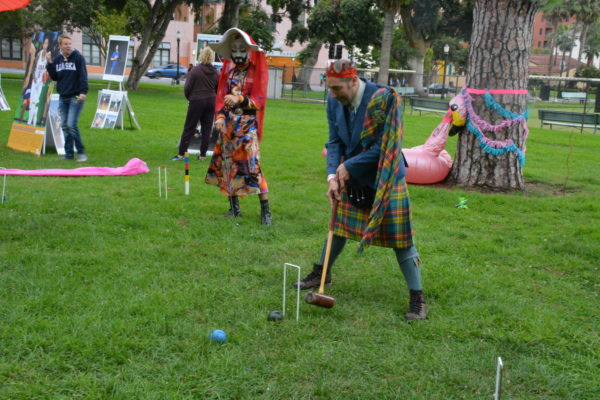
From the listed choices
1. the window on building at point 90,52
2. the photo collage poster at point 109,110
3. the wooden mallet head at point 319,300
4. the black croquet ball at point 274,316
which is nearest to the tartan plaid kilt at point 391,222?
the wooden mallet head at point 319,300

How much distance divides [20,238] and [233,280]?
231 centimetres

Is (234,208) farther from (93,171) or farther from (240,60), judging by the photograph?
(93,171)

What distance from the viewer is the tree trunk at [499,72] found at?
898 cm

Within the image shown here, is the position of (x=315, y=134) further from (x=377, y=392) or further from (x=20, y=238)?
(x=377, y=392)

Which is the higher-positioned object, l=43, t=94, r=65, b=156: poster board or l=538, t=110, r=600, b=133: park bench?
l=538, t=110, r=600, b=133: park bench

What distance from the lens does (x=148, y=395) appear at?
10.9 feet

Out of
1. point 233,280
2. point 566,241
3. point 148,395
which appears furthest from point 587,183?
point 148,395

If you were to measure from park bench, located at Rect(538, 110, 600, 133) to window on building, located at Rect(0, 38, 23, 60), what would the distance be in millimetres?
50929

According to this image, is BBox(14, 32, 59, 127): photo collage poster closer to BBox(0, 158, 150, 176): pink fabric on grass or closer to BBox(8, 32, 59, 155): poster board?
BBox(8, 32, 59, 155): poster board

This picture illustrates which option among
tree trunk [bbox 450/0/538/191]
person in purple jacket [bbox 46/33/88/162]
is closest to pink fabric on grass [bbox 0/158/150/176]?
person in purple jacket [bbox 46/33/88/162]

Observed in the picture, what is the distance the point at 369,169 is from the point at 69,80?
291 inches

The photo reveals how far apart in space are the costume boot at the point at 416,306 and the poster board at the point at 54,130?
8.83 metres

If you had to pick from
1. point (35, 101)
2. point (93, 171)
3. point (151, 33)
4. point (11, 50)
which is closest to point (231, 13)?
point (151, 33)

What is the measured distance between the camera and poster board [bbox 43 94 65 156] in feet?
38.0
